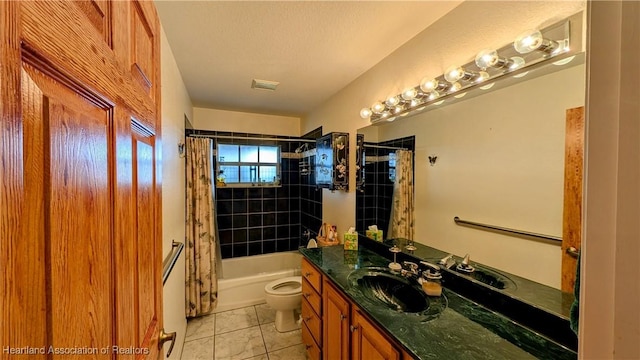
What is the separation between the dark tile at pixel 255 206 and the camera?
11.7ft

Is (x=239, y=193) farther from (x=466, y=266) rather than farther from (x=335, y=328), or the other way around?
(x=466, y=266)

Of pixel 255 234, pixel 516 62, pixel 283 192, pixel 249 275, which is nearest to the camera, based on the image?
pixel 516 62

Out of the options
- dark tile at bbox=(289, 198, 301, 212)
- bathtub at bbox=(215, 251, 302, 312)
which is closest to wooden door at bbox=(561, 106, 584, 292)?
bathtub at bbox=(215, 251, 302, 312)

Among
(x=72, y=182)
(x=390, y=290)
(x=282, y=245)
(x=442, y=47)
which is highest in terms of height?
(x=442, y=47)

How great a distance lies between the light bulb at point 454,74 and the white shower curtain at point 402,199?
1.73ft

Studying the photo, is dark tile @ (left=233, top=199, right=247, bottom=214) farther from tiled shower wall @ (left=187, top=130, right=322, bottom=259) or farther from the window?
the window

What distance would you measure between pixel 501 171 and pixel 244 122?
3.10m

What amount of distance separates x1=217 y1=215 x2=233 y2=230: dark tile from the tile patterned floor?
3.59 feet

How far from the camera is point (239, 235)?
3.49 m

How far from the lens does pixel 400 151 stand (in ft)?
5.96

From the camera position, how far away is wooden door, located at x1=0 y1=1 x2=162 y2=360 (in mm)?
286

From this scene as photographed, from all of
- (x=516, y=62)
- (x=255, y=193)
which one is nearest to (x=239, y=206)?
(x=255, y=193)

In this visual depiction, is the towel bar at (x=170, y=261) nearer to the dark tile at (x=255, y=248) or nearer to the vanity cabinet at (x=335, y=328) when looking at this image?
the vanity cabinet at (x=335, y=328)

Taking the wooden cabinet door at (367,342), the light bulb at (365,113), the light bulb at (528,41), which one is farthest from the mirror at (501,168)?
the wooden cabinet door at (367,342)
